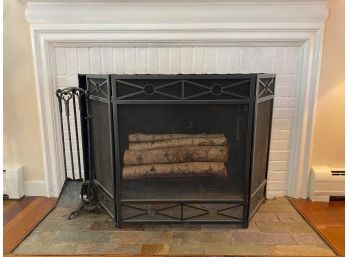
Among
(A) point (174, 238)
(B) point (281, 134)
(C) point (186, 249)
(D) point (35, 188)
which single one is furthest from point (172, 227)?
(D) point (35, 188)

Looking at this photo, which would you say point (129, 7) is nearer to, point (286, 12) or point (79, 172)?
point (286, 12)

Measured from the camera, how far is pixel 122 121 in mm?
1448

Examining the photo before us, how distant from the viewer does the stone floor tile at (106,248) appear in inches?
52.7

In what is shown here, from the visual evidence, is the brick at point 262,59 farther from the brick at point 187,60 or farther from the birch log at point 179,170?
the birch log at point 179,170

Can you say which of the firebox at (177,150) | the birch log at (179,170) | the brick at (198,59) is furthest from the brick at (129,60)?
the birch log at (179,170)

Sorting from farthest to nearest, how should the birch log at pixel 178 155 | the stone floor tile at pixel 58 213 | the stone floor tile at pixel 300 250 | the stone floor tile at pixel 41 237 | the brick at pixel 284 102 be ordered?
the brick at pixel 284 102, the stone floor tile at pixel 58 213, the birch log at pixel 178 155, the stone floor tile at pixel 41 237, the stone floor tile at pixel 300 250

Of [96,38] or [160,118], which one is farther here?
[96,38]

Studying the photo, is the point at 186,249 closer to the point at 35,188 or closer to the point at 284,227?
the point at 284,227

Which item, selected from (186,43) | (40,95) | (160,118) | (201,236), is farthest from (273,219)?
(40,95)

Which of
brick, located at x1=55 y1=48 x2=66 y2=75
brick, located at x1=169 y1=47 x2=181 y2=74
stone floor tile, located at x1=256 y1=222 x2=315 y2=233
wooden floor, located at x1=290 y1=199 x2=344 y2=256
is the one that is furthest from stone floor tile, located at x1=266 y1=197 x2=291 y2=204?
brick, located at x1=55 y1=48 x2=66 y2=75

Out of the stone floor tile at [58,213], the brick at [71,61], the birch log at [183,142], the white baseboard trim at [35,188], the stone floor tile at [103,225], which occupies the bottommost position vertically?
the stone floor tile at [103,225]

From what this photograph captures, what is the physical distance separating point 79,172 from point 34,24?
0.92 metres

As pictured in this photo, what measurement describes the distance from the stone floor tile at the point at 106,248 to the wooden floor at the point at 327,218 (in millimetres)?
980

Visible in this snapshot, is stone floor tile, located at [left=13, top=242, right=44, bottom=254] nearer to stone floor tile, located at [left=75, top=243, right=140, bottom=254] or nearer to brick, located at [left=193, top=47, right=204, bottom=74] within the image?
stone floor tile, located at [left=75, top=243, right=140, bottom=254]
